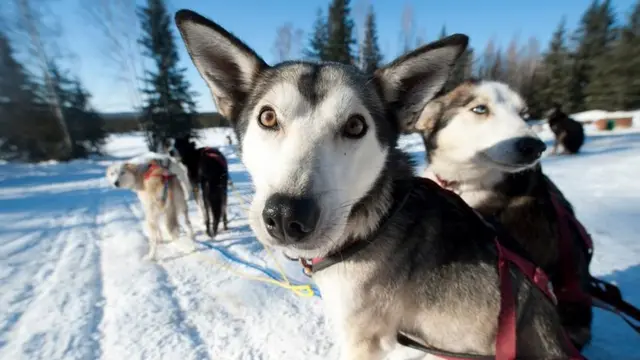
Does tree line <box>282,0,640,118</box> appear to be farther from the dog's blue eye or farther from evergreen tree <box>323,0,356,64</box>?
the dog's blue eye

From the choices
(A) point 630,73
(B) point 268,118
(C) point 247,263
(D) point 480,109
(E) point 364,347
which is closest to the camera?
(B) point 268,118

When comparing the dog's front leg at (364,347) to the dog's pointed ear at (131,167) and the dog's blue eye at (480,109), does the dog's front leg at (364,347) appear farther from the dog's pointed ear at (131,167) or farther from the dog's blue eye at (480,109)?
the dog's pointed ear at (131,167)

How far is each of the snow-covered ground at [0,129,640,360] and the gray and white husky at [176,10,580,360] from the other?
48 centimetres

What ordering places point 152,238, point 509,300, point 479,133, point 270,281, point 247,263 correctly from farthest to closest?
point 152,238 < point 247,263 < point 270,281 < point 479,133 < point 509,300

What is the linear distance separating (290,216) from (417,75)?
1.34 meters

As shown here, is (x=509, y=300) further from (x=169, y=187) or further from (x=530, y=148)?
(x=169, y=187)

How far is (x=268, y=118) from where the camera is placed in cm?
185

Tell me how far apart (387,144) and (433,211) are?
0.56 metres

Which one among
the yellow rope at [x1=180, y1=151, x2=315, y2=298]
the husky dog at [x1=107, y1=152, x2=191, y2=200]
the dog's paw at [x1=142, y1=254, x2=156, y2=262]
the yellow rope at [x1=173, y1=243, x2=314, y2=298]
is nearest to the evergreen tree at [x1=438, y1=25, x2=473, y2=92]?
the yellow rope at [x1=180, y1=151, x2=315, y2=298]

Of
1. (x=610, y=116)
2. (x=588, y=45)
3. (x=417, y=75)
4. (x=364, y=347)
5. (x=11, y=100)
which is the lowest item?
(x=364, y=347)

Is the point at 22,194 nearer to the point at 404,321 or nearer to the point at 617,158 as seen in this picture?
the point at 404,321

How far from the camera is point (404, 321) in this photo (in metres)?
1.97

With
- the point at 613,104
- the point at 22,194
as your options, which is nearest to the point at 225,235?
the point at 22,194

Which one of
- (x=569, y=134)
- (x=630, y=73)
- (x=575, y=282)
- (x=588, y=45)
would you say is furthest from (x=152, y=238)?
(x=588, y=45)
